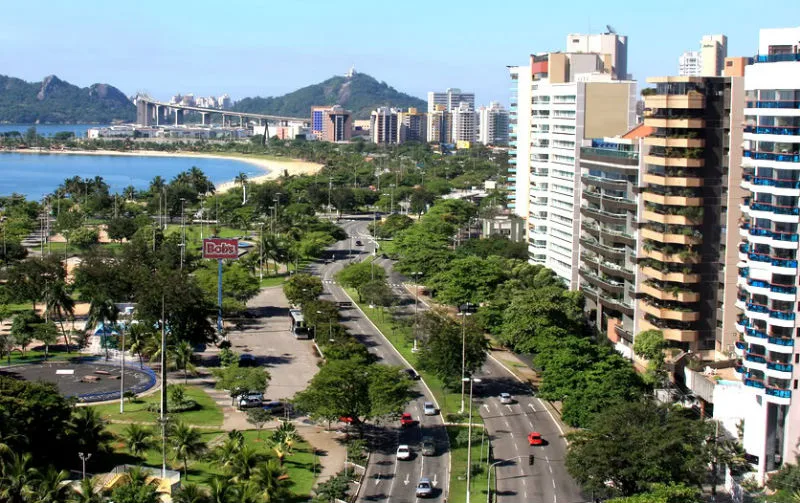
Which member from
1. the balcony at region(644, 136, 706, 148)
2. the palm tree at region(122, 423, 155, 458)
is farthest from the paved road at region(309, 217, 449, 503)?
the balcony at region(644, 136, 706, 148)

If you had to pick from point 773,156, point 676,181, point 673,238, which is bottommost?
point 673,238

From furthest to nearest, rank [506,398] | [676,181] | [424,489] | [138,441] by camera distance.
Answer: [676,181], [506,398], [138,441], [424,489]

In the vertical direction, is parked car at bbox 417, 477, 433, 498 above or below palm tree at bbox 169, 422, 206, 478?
below

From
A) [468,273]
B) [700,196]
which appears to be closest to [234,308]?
[468,273]

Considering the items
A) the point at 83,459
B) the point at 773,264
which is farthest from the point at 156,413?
the point at 773,264

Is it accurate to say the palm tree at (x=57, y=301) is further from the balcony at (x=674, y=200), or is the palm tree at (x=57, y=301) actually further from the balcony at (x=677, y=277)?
the balcony at (x=674, y=200)

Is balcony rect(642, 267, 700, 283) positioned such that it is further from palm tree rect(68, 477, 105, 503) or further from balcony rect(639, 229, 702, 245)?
palm tree rect(68, 477, 105, 503)

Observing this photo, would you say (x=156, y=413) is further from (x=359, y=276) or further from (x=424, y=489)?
(x=359, y=276)
